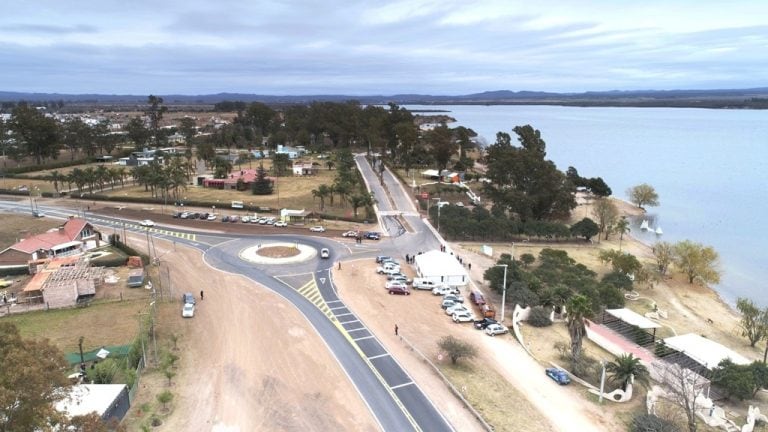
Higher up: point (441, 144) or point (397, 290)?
point (441, 144)

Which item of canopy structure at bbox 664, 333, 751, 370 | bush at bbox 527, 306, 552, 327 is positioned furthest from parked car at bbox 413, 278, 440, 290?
canopy structure at bbox 664, 333, 751, 370

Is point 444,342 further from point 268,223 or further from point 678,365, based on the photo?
point 268,223

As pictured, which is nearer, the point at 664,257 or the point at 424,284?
the point at 424,284

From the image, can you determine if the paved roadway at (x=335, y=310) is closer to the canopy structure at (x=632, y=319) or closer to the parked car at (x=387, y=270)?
the parked car at (x=387, y=270)

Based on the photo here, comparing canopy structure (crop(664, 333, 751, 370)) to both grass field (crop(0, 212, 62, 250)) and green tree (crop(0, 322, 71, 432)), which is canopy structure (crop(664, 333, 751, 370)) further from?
grass field (crop(0, 212, 62, 250))

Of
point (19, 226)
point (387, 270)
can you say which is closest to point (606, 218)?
point (387, 270)

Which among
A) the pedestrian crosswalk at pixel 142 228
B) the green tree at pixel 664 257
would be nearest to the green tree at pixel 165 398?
the pedestrian crosswalk at pixel 142 228

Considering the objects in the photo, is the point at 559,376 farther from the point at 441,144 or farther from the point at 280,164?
the point at 280,164
